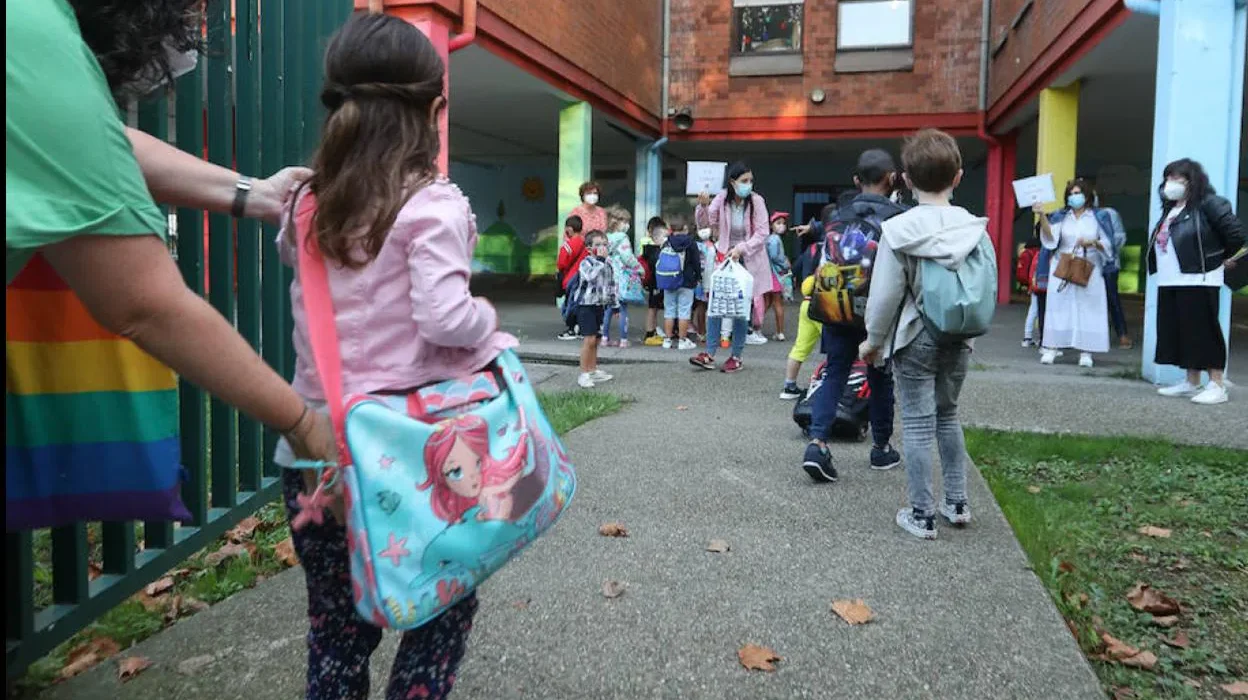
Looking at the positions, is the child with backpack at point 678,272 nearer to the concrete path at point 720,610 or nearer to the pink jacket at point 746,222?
the pink jacket at point 746,222

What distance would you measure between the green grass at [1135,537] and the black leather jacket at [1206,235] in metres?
2.20

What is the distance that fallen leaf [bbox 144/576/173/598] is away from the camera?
3.30m

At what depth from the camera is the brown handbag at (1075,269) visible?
9109mm

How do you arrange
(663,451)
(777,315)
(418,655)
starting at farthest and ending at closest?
(777,315) < (663,451) < (418,655)

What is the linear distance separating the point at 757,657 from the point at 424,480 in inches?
58.0

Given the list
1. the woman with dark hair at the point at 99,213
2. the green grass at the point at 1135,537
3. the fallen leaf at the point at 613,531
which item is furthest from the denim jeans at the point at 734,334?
the woman with dark hair at the point at 99,213

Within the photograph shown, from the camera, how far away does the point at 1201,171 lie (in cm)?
707

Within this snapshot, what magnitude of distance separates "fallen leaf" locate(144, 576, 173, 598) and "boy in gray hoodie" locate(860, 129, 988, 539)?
274cm

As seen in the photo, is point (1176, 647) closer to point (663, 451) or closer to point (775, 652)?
point (775, 652)

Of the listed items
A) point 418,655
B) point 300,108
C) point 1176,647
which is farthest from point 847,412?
point 418,655

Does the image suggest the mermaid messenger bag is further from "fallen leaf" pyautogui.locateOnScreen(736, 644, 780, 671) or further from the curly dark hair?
"fallen leaf" pyautogui.locateOnScreen(736, 644, 780, 671)

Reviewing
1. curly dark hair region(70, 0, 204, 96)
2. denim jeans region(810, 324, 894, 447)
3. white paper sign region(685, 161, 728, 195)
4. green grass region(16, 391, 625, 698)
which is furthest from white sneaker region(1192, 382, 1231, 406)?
curly dark hair region(70, 0, 204, 96)

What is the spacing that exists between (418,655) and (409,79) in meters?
1.03

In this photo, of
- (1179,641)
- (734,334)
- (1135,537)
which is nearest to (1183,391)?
(734,334)
